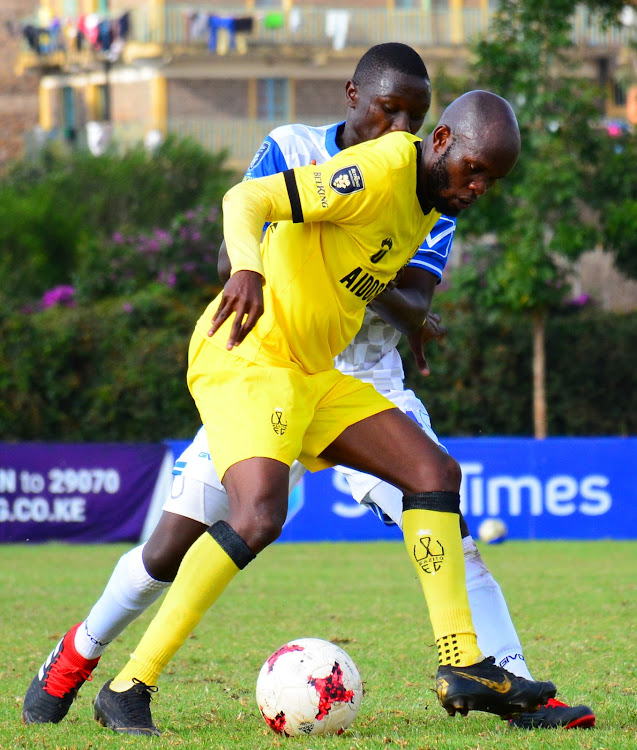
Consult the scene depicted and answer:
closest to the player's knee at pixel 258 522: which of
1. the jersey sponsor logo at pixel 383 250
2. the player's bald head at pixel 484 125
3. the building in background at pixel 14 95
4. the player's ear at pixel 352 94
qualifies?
the jersey sponsor logo at pixel 383 250

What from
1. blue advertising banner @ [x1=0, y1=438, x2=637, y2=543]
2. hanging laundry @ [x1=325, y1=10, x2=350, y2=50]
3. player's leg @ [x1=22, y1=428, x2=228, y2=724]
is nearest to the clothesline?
hanging laundry @ [x1=325, y1=10, x2=350, y2=50]

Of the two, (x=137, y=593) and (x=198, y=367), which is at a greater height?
(x=198, y=367)

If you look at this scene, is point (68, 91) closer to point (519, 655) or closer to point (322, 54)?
point (322, 54)

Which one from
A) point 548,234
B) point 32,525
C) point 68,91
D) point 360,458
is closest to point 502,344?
point 548,234

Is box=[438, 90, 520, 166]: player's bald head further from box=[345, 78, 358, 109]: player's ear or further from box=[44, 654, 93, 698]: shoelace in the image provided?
box=[44, 654, 93, 698]: shoelace

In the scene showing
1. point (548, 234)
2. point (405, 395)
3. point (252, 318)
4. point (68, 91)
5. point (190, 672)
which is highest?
point (252, 318)

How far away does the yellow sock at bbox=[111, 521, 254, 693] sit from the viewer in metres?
4.55

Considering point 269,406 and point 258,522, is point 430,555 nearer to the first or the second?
point 258,522

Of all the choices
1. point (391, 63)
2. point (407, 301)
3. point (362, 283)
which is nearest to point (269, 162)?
point (391, 63)

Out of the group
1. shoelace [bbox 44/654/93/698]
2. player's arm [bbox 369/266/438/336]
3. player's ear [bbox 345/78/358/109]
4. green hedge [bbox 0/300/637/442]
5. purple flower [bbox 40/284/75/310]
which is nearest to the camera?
shoelace [bbox 44/654/93/698]

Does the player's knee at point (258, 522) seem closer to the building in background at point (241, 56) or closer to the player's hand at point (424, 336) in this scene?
the player's hand at point (424, 336)

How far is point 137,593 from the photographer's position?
4.92 m

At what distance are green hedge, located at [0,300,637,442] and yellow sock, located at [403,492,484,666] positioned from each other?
649 inches

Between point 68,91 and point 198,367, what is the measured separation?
39349 mm
